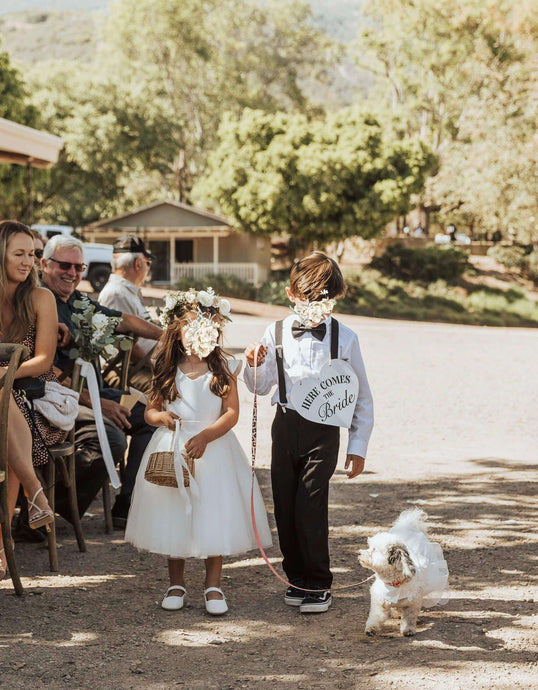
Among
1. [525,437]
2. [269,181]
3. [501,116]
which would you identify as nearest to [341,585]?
[525,437]

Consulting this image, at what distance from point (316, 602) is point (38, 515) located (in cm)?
140

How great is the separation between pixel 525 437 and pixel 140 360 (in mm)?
4556

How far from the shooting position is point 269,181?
127 feet

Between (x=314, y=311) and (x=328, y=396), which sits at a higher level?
(x=314, y=311)

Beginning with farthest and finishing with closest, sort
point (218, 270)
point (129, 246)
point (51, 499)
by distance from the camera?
point (218, 270), point (129, 246), point (51, 499)

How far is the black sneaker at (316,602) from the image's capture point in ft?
14.4

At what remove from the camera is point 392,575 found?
3920 mm

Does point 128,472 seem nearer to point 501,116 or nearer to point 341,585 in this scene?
point 341,585

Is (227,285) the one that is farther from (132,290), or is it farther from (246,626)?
(246,626)

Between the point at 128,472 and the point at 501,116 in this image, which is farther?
the point at 501,116

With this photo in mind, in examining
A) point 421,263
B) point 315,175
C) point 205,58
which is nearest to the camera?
point 315,175

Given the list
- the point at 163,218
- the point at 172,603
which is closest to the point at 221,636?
the point at 172,603

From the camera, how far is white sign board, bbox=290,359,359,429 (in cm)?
434

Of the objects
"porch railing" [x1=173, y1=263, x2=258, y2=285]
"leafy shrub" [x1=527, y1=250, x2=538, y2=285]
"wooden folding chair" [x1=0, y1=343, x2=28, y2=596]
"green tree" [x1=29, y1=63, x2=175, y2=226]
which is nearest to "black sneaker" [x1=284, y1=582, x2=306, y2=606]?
"wooden folding chair" [x1=0, y1=343, x2=28, y2=596]
